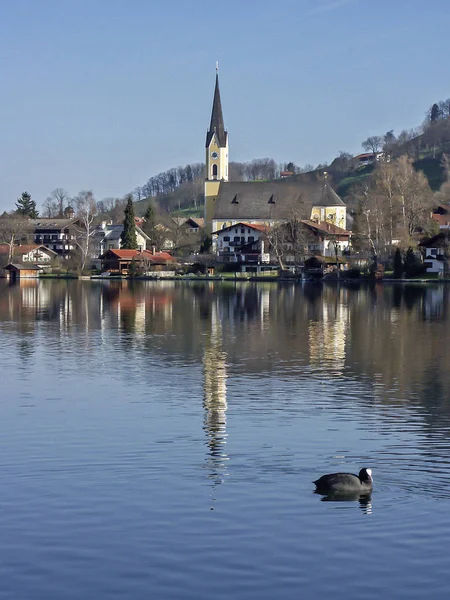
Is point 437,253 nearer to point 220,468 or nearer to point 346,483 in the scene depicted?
point 220,468

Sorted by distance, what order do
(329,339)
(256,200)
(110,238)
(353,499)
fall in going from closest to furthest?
(353,499) → (329,339) → (256,200) → (110,238)

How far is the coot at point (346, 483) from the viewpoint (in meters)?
12.8

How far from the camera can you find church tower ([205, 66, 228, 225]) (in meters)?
121

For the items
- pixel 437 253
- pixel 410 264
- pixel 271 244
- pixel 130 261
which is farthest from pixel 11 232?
pixel 437 253

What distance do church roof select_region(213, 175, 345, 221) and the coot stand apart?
100387 millimetres

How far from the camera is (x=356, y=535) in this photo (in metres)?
11.5

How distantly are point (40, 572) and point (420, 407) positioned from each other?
10829 mm

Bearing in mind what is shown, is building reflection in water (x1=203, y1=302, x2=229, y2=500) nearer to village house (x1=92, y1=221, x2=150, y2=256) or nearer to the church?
village house (x1=92, y1=221, x2=150, y2=256)

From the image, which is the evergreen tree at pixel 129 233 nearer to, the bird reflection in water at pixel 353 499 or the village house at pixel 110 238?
the village house at pixel 110 238

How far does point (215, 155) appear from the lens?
123m

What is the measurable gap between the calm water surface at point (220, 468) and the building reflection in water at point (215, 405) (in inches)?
2.3

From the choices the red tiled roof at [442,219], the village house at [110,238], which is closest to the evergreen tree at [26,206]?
the village house at [110,238]

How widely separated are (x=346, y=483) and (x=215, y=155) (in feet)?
368

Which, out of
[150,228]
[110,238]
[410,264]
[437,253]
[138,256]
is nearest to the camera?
[410,264]
